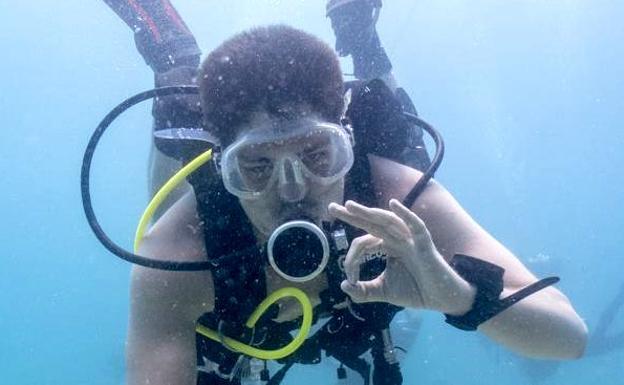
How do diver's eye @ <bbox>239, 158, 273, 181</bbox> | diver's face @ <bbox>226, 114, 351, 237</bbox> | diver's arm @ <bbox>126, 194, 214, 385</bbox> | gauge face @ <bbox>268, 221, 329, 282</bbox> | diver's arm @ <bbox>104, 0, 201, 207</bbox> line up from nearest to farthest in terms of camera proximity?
gauge face @ <bbox>268, 221, 329, 282</bbox> < diver's face @ <bbox>226, 114, 351, 237</bbox> < diver's eye @ <bbox>239, 158, 273, 181</bbox> < diver's arm @ <bbox>126, 194, 214, 385</bbox> < diver's arm @ <bbox>104, 0, 201, 207</bbox>

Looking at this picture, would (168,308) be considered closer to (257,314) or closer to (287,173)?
(257,314)

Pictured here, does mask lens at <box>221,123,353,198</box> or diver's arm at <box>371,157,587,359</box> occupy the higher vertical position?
mask lens at <box>221,123,353,198</box>

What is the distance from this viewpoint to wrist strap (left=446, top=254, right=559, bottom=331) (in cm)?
275

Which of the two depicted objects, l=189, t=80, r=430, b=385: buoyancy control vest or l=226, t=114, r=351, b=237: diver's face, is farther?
l=189, t=80, r=430, b=385: buoyancy control vest

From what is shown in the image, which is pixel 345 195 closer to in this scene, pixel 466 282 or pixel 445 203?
pixel 445 203

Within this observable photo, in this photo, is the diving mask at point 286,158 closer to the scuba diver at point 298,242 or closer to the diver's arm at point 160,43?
the scuba diver at point 298,242

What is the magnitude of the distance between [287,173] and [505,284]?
1324 millimetres

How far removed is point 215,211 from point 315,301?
875 mm

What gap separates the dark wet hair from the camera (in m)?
2.88

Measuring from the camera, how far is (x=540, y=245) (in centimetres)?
7194

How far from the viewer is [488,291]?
2762 mm

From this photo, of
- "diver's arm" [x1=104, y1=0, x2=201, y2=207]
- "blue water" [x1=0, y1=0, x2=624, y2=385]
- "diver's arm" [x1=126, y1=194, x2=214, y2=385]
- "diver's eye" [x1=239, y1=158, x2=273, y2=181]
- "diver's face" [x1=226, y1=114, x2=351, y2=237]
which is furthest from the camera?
"blue water" [x1=0, y1=0, x2=624, y2=385]

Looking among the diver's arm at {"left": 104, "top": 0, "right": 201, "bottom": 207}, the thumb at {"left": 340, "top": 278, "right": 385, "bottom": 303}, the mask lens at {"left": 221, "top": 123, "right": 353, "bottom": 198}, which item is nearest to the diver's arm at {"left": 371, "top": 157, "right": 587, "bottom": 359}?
the thumb at {"left": 340, "top": 278, "right": 385, "bottom": 303}

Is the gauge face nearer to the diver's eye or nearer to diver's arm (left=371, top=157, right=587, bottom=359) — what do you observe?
the diver's eye
